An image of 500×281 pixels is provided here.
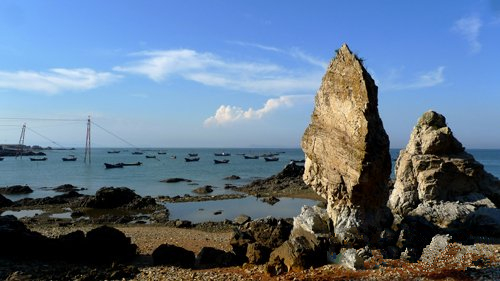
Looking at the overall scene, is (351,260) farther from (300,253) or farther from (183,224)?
(183,224)

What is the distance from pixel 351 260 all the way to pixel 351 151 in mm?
5000

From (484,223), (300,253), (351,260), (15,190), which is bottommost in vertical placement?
(15,190)

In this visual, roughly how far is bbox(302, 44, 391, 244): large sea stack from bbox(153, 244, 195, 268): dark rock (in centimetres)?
695

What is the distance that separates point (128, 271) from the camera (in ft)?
50.5

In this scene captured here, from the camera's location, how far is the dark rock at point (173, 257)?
54.9 ft

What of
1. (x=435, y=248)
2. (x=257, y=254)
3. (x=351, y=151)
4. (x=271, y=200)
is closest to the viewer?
(x=257, y=254)

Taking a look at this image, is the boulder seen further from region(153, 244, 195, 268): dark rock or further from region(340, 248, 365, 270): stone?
region(153, 244, 195, 268): dark rock

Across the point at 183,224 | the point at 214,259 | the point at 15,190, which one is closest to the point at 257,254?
the point at 214,259

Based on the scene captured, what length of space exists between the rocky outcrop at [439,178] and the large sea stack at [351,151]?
5477 millimetres

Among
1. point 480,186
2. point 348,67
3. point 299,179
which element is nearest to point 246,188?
point 299,179

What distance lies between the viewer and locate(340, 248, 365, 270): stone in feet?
48.9

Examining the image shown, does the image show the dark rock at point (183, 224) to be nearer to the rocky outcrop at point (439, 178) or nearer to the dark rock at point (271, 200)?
the dark rock at point (271, 200)

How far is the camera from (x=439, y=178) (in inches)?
930

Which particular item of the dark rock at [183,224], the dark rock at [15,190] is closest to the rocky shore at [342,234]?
the dark rock at [183,224]
